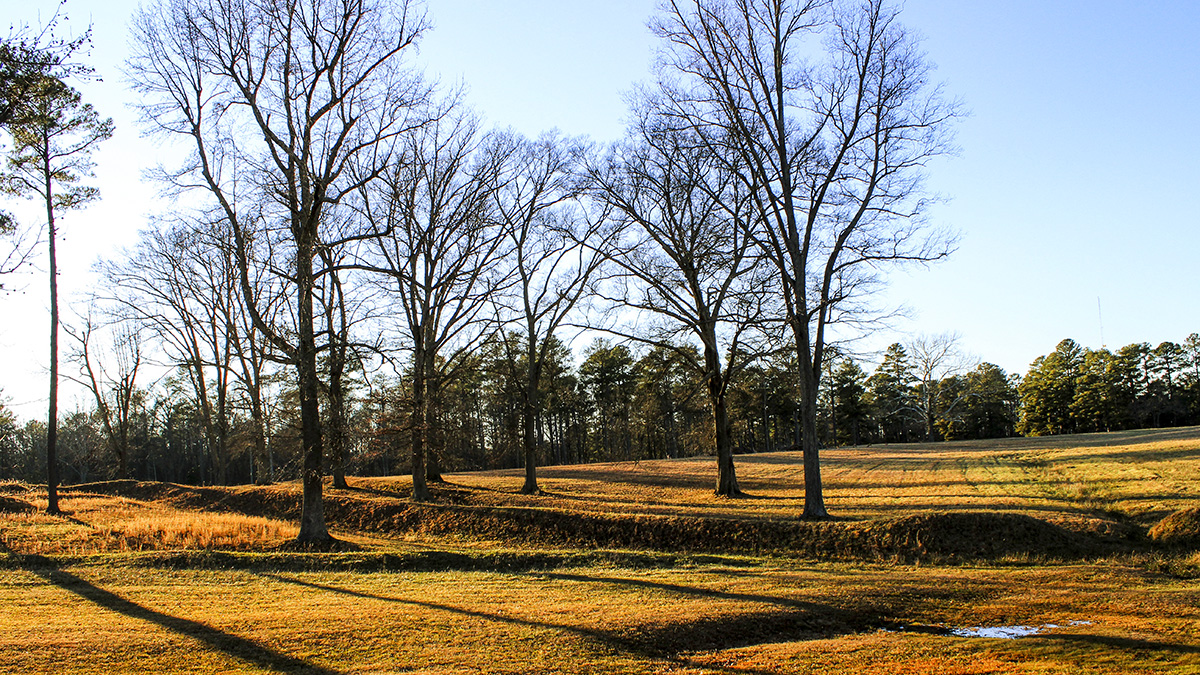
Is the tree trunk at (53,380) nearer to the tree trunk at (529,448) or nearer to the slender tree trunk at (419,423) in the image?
the slender tree trunk at (419,423)

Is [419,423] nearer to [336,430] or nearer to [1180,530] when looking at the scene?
[336,430]

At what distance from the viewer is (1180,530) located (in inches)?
573

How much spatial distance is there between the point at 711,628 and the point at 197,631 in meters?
6.10

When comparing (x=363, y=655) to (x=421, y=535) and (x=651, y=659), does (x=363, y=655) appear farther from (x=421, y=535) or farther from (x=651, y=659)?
(x=421, y=535)

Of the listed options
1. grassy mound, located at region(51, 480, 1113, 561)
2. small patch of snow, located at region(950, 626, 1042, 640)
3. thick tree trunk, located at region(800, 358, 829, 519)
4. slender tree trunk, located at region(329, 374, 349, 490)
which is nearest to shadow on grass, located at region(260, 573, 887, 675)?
small patch of snow, located at region(950, 626, 1042, 640)

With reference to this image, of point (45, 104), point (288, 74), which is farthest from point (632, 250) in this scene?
point (45, 104)

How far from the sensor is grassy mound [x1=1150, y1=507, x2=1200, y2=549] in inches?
562

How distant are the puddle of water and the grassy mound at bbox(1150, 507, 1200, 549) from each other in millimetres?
7988

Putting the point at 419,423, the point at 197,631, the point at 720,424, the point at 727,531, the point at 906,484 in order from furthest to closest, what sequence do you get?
the point at 906,484 → the point at 720,424 → the point at 419,423 → the point at 727,531 → the point at 197,631

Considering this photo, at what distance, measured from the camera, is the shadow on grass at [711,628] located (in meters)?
7.93

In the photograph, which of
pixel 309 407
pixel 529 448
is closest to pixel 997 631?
pixel 309 407

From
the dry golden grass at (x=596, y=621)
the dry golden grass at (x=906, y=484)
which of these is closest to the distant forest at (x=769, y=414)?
the dry golden grass at (x=906, y=484)

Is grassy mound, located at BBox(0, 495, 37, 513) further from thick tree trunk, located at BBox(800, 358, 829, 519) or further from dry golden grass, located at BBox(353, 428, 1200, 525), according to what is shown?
thick tree trunk, located at BBox(800, 358, 829, 519)

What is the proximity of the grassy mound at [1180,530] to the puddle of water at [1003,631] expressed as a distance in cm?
799
